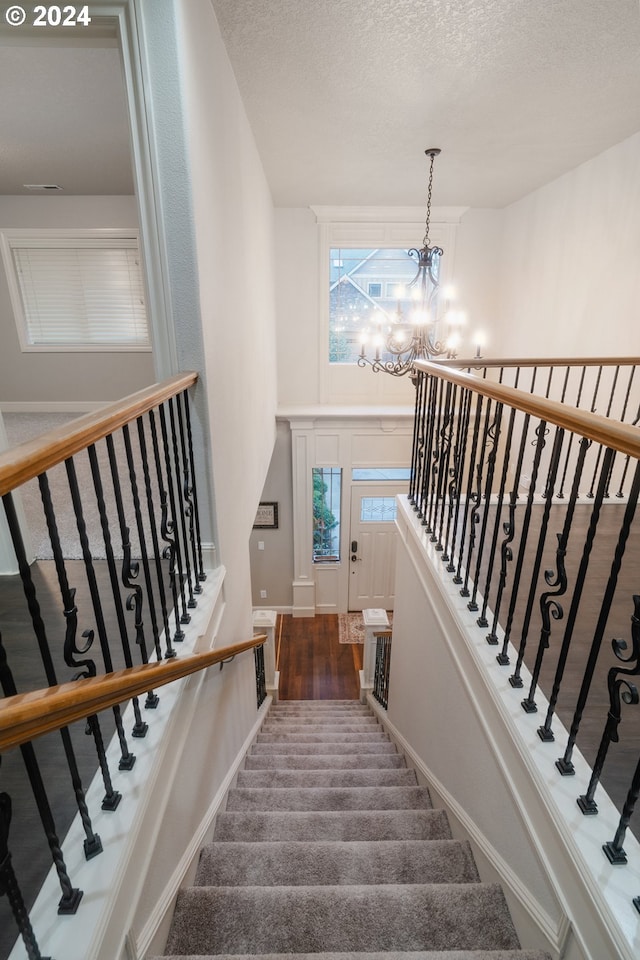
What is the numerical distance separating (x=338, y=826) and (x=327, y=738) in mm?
1683

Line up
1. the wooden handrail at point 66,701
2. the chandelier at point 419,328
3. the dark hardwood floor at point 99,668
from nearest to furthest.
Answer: the wooden handrail at point 66,701 → the dark hardwood floor at point 99,668 → the chandelier at point 419,328

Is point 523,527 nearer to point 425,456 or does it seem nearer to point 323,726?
point 425,456

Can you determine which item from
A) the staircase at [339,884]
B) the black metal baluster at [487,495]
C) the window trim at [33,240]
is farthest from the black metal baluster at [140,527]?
the window trim at [33,240]

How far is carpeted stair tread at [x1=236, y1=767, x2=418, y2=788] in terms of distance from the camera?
98.7 inches

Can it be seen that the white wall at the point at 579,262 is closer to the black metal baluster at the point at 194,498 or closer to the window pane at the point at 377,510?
the window pane at the point at 377,510

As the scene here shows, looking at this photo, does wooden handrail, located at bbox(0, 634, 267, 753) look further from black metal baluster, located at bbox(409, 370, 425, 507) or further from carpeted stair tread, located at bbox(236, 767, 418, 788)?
black metal baluster, located at bbox(409, 370, 425, 507)

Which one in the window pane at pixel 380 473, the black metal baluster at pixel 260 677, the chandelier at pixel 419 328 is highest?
the chandelier at pixel 419 328

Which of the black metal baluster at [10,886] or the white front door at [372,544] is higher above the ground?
the black metal baluster at [10,886]

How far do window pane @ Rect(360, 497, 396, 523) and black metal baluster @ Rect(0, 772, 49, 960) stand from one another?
5.65 m

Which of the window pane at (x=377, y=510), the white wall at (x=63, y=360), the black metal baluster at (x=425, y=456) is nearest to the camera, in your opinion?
the black metal baluster at (x=425, y=456)

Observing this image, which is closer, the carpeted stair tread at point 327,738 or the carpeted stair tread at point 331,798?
the carpeted stair tread at point 331,798

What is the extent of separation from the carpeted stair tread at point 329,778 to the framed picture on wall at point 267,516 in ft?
12.7

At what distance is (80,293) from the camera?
5008 mm

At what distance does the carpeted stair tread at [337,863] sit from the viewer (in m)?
1.60
